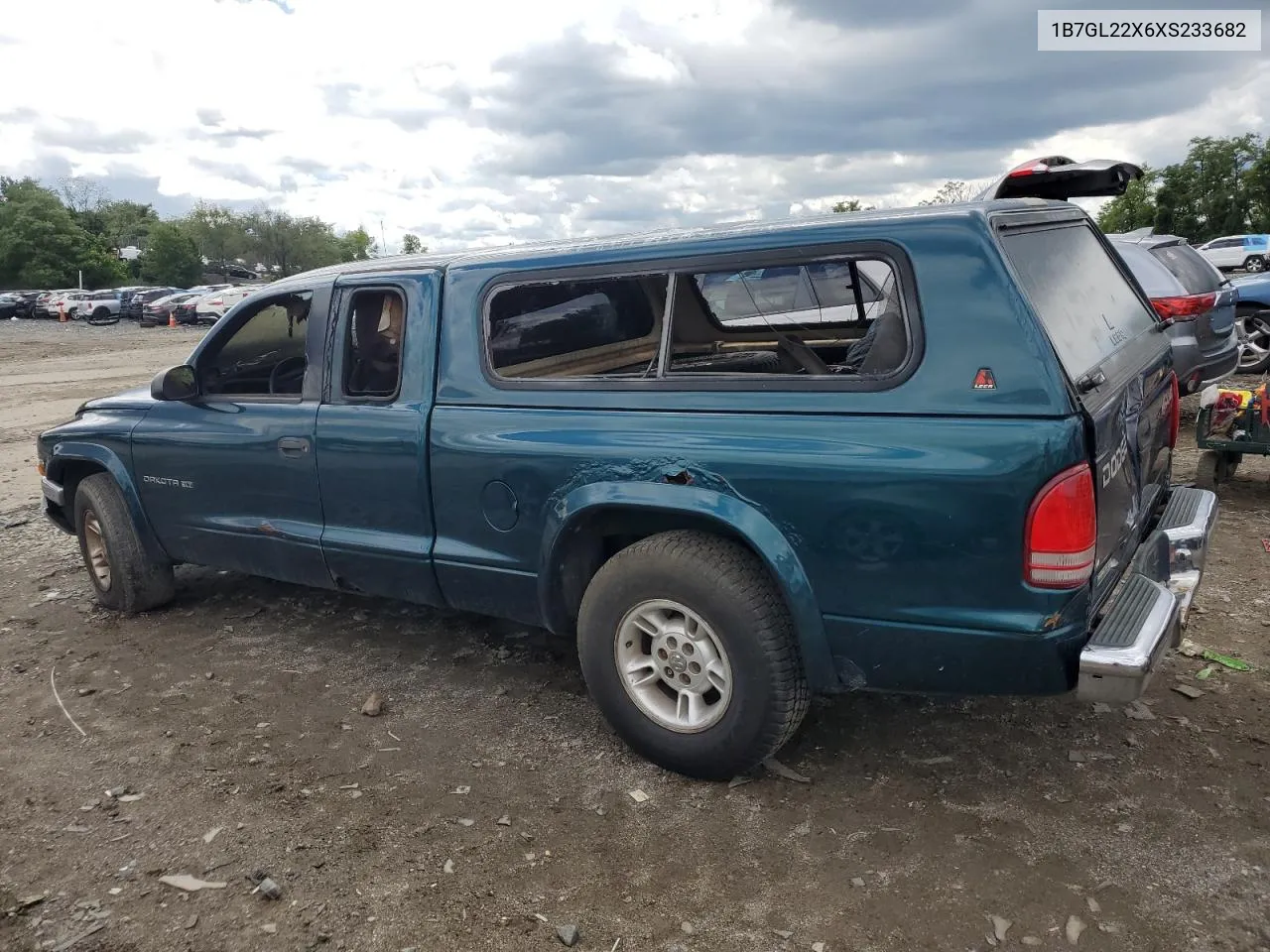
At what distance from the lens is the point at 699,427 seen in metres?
3.08

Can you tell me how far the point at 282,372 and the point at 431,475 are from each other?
135 centimetres

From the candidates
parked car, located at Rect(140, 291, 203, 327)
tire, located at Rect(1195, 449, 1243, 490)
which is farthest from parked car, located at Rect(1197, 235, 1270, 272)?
parked car, located at Rect(140, 291, 203, 327)

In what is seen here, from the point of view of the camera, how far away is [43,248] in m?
67.6

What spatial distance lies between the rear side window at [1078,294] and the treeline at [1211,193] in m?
44.7

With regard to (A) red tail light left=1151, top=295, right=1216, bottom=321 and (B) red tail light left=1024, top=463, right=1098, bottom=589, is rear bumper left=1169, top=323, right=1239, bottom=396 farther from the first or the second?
(B) red tail light left=1024, top=463, right=1098, bottom=589

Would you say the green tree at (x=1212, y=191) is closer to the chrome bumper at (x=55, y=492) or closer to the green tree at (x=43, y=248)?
the chrome bumper at (x=55, y=492)

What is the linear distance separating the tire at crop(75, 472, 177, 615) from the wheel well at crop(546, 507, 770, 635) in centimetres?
264

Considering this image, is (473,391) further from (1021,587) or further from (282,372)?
(1021,587)

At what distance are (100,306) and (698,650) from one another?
4404cm

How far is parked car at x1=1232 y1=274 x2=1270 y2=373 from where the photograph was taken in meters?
10.2

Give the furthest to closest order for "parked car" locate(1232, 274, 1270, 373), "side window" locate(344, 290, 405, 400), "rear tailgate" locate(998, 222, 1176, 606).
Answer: "parked car" locate(1232, 274, 1270, 373)
"side window" locate(344, 290, 405, 400)
"rear tailgate" locate(998, 222, 1176, 606)

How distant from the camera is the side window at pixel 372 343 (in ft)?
13.1

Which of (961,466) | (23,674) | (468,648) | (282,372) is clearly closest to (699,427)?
(961,466)

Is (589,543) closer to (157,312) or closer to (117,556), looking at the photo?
(117,556)
